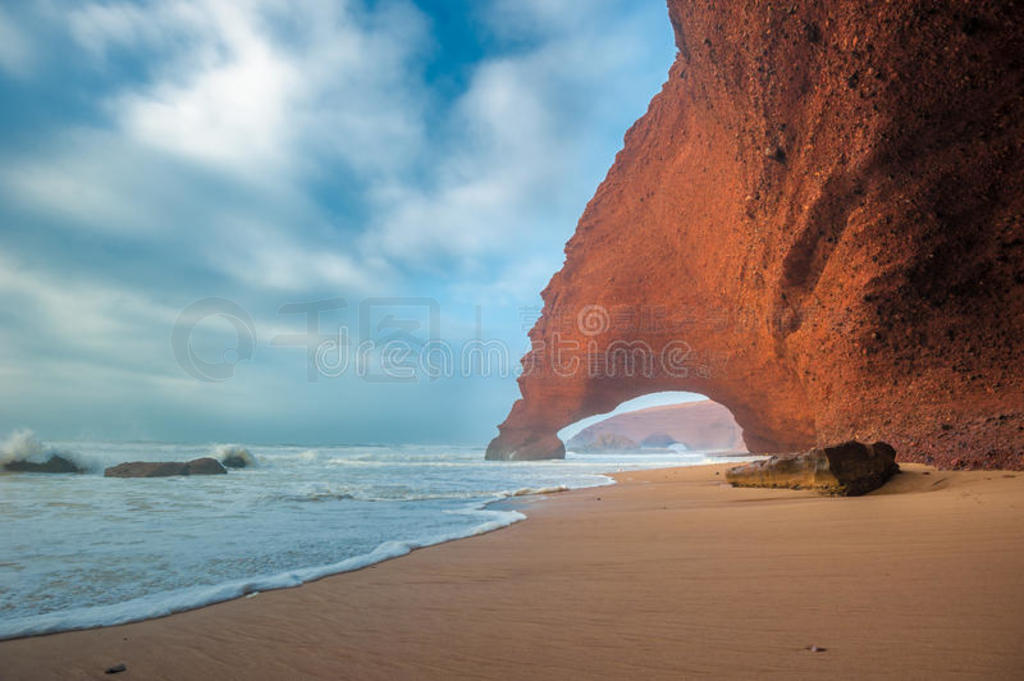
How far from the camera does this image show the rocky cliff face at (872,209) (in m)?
7.35

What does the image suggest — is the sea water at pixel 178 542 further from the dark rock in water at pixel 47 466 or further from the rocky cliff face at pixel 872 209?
the dark rock in water at pixel 47 466

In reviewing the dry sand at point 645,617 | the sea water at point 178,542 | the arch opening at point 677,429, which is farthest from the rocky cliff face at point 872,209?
the arch opening at point 677,429

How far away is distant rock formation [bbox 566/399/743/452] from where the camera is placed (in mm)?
94062

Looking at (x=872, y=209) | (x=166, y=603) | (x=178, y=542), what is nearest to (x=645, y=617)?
(x=166, y=603)

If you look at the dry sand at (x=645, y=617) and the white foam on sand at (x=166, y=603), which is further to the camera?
the white foam on sand at (x=166, y=603)

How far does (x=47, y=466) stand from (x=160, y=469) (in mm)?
4463

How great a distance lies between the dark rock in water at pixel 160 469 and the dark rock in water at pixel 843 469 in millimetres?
14612

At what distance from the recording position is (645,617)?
1923 millimetres

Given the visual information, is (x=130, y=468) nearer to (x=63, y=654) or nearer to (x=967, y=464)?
(x=63, y=654)

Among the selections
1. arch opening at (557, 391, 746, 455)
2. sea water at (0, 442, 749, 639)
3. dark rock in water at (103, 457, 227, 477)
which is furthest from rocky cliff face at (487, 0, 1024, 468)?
arch opening at (557, 391, 746, 455)

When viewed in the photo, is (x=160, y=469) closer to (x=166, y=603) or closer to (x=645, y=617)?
(x=166, y=603)

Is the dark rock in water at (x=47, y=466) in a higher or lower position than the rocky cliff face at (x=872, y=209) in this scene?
lower

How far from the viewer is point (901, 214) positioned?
8609 millimetres

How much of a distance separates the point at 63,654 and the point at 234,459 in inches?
719
